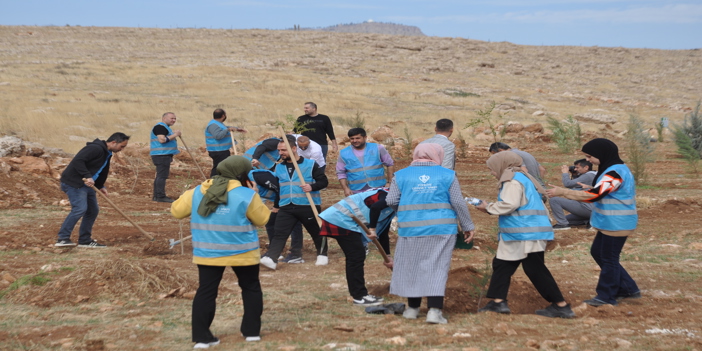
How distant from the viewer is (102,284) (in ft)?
21.7

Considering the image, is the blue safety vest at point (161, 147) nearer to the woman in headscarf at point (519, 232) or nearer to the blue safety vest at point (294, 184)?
the blue safety vest at point (294, 184)

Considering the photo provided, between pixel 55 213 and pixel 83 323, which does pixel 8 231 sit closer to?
pixel 55 213

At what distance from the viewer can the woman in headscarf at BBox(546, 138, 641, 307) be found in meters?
6.00

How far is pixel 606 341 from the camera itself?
473 cm

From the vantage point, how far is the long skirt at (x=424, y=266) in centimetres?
551

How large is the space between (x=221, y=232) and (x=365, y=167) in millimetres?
3839

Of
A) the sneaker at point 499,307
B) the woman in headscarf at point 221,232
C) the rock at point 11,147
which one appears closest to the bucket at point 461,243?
the sneaker at point 499,307

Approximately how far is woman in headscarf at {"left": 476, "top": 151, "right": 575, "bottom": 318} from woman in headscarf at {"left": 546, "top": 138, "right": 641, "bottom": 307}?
580 mm

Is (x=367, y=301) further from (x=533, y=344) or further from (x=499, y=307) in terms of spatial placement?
(x=533, y=344)

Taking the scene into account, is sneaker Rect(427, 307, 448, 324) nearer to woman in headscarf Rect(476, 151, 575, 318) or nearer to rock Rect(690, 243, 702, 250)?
woman in headscarf Rect(476, 151, 575, 318)

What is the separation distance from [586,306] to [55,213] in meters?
9.24

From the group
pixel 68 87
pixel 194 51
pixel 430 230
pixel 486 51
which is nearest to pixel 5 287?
pixel 430 230

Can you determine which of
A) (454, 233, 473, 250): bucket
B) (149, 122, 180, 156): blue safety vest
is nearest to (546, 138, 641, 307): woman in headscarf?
(454, 233, 473, 250): bucket

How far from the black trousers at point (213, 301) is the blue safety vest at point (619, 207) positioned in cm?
315
